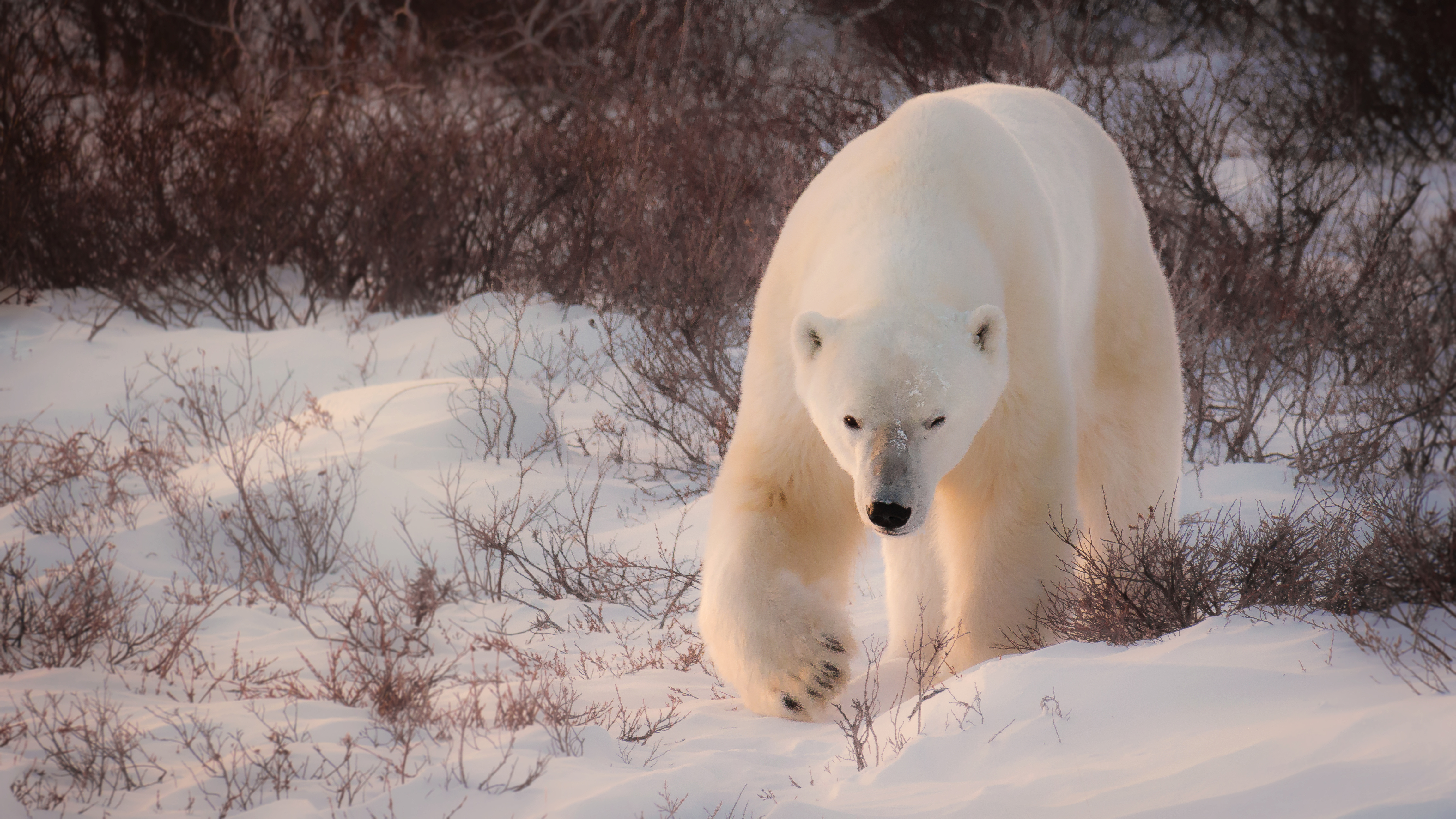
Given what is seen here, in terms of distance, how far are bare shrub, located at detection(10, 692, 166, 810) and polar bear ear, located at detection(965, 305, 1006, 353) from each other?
1.69 meters

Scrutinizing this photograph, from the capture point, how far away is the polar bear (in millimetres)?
2029

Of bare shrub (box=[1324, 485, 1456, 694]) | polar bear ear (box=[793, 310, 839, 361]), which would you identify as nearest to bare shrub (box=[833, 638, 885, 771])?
polar bear ear (box=[793, 310, 839, 361])

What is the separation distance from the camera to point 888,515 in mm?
1952

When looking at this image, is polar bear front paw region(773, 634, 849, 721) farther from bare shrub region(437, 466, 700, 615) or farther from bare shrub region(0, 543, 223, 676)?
bare shrub region(0, 543, 223, 676)

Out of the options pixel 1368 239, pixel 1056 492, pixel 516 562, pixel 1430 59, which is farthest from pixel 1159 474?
pixel 1430 59

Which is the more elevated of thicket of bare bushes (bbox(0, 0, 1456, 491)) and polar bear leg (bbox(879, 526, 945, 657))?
thicket of bare bushes (bbox(0, 0, 1456, 491))

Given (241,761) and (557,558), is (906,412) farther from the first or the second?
(557,558)

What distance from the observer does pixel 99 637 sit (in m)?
2.72

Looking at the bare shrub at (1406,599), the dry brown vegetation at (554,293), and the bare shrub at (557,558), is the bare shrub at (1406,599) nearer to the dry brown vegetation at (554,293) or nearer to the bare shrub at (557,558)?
the dry brown vegetation at (554,293)

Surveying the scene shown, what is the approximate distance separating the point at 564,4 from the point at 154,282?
6.97m

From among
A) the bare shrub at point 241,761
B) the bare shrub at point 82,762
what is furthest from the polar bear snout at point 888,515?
the bare shrub at point 82,762

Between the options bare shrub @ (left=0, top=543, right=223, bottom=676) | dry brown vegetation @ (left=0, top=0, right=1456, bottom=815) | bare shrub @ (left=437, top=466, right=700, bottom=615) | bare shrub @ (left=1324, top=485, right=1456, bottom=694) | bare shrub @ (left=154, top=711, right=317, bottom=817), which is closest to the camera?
bare shrub @ (left=1324, top=485, right=1456, bottom=694)

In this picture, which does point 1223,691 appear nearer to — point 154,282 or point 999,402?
point 999,402

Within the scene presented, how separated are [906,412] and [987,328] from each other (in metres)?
0.26
